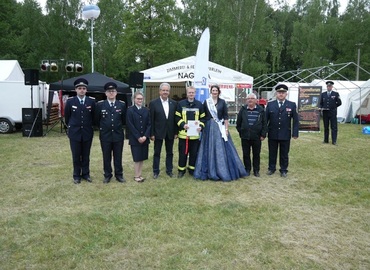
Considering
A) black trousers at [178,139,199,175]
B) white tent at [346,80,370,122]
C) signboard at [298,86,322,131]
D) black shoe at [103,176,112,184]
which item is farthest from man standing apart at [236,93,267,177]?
white tent at [346,80,370,122]

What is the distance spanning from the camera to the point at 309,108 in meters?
12.7

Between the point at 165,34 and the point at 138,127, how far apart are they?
71.3 feet

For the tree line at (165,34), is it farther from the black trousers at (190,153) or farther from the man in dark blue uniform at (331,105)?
the black trousers at (190,153)

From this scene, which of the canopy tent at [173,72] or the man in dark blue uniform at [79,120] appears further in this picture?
the canopy tent at [173,72]

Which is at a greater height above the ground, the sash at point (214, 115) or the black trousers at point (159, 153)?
the sash at point (214, 115)

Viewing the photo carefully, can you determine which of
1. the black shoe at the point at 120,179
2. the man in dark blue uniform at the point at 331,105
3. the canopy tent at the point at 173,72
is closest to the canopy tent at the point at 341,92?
the canopy tent at the point at 173,72

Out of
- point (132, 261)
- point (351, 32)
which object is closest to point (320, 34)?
point (351, 32)

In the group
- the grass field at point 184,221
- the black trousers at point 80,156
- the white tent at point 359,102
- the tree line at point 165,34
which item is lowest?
the grass field at point 184,221

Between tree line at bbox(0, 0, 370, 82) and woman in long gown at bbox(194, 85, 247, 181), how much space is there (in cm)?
1844

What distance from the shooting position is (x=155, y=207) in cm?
430

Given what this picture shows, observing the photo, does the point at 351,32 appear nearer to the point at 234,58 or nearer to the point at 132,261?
the point at 234,58

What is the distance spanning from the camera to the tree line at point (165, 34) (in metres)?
25.1

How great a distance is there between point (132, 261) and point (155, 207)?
1356mm

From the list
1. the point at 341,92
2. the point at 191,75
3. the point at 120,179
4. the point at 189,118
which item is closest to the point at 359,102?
the point at 341,92
